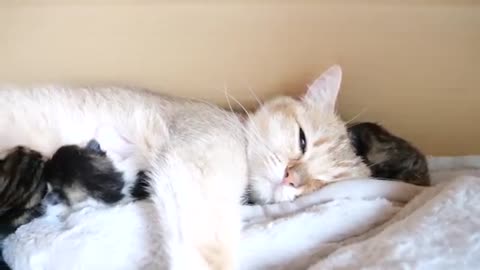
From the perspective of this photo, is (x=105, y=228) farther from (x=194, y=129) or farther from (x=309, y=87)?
(x=309, y=87)

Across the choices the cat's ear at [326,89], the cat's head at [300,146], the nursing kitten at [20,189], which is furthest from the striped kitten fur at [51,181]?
the cat's ear at [326,89]

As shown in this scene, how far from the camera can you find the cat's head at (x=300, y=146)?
140cm

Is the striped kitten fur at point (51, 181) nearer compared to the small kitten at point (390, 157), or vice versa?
the striped kitten fur at point (51, 181)

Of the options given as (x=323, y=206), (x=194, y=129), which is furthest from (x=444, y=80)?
(x=194, y=129)

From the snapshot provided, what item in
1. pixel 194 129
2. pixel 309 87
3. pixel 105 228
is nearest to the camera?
pixel 105 228

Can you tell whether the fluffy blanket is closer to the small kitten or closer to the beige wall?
the small kitten

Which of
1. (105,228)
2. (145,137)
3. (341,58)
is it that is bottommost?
→ (105,228)

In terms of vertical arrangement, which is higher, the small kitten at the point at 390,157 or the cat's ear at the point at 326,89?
the cat's ear at the point at 326,89

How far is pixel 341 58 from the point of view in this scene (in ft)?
5.42

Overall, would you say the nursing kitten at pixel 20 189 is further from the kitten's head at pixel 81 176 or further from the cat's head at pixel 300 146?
the cat's head at pixel 300 146

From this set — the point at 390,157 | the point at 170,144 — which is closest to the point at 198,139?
the point at 170,144

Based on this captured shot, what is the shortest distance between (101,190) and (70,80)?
→ 1.37 ft

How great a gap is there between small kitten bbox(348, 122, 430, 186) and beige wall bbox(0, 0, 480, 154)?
0.53 ft

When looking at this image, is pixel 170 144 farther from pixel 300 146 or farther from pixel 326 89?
pixel 326 89
